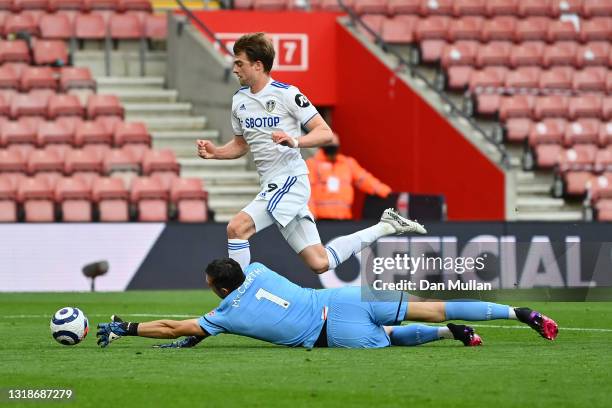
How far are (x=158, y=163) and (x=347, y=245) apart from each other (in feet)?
33.7

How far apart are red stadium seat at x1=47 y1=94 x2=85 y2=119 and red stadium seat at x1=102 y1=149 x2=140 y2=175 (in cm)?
136

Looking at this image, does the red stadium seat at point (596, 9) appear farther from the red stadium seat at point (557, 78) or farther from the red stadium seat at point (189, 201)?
the red stadium seat at point (189, 201)

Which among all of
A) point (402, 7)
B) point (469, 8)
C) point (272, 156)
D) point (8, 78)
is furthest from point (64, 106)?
point (272, 156)

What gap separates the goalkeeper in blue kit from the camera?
967 centimetres

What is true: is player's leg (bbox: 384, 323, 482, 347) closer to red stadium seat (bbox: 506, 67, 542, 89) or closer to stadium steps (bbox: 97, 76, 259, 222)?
stadium steps (bbox: 97, 76, 259, 222)

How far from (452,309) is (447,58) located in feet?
47.3

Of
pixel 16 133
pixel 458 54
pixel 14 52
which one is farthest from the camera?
pixel 458 54

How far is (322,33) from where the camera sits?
957 inches

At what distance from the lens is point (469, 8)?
989 inches

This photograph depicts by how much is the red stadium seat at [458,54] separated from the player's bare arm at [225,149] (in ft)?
42.4

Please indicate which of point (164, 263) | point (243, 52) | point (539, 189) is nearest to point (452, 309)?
point (243, 52)

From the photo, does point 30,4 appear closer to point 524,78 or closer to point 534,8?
point 524,78

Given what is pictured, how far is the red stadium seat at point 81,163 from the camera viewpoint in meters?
20.6

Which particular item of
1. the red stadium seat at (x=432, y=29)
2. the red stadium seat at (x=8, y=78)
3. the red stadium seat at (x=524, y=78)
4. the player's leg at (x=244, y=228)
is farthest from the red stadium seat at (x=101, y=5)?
the player's leg at (x=244, y=228)
